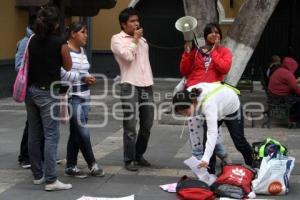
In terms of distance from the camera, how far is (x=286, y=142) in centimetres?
900

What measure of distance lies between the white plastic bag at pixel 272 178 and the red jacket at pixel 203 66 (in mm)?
1229

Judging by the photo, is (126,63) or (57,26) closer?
(57,26)

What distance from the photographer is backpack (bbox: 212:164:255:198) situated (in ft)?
19.1

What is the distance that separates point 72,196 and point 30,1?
31.3ft

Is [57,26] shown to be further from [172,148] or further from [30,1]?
[30,1]

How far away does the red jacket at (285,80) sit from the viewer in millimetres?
10094

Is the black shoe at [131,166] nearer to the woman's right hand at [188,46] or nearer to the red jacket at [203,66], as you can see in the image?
the red jacket at [203,66]

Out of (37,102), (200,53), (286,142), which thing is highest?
(200,53)

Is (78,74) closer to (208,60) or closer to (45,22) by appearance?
(45,22)

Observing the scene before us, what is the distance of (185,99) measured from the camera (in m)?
5.64

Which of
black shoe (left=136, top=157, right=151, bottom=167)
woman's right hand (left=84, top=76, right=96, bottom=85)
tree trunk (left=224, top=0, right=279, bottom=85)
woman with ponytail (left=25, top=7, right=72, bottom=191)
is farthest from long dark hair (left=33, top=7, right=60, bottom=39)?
tree trunk (left=224, top=0, right=279, bottom=85)

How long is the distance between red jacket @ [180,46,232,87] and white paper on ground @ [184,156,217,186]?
105 centimetres

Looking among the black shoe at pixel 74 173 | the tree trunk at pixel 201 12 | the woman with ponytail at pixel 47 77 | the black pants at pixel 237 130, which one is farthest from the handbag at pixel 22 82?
the tree trunk at pixel 201 12

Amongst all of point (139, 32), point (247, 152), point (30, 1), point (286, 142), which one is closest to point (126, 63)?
point (139, 32)
